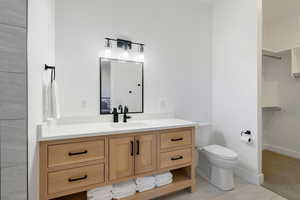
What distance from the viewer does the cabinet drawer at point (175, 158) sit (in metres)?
1.80

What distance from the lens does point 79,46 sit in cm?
192

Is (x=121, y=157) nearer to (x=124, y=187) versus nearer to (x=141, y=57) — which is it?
(x=124, y=187)

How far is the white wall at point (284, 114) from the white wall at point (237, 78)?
4.69ft

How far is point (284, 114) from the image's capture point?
3.19m

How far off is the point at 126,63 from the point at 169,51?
721mm

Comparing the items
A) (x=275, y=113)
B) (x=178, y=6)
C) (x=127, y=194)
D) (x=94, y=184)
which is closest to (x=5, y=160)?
(x=94, y=184)

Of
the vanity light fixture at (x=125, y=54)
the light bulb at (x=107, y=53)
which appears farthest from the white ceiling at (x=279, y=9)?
the light bulb at (x=107, y=53)

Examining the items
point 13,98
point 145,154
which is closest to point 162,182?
point 145,154

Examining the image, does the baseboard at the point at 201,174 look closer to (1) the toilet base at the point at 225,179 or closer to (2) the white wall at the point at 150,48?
(1) the toilet base at the point at 225,179

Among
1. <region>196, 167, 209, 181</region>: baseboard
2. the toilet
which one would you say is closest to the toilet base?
the toilet

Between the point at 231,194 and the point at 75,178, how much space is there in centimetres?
178

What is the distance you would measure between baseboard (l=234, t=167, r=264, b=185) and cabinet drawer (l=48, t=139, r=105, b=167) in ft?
6.65

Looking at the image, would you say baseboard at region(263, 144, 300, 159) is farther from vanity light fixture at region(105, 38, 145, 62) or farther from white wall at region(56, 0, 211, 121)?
vanity light fixture at region(105, 38, 145, 62)

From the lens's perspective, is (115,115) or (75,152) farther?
(115,115)
